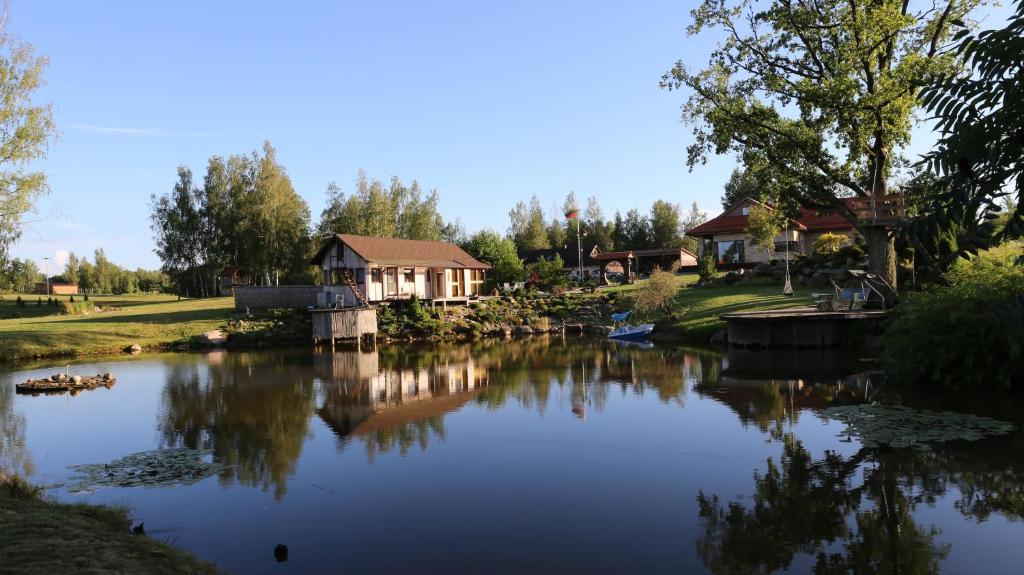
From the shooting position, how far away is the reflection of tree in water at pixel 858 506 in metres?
7.62

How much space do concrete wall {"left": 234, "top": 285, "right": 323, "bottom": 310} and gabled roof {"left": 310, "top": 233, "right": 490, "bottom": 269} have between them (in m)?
2.15

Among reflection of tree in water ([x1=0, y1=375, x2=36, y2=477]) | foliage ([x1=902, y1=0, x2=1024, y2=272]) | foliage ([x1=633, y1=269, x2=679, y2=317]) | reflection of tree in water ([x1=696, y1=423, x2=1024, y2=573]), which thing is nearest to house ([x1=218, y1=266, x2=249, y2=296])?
foliage ([x1=633, y1=269, x2=679, y2=317])

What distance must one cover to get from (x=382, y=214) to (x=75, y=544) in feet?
197

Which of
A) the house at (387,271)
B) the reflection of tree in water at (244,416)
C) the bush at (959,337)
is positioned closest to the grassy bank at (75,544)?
the reflection of tree in water at (244,416)

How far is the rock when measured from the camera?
3731 cm

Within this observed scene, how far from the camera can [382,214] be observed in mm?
65438

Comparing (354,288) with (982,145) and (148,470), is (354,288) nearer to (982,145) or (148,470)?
(148,470)

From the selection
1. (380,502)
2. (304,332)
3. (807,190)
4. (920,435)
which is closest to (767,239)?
(807,190)

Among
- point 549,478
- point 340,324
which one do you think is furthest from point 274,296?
point 549,478

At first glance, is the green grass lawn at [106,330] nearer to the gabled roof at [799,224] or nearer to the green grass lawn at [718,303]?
the green grass lawn at [718,303]

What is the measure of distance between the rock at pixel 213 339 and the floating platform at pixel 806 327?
2780 centimetres

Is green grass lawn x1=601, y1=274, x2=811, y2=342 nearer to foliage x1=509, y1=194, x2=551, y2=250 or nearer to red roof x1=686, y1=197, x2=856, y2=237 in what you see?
red roof x1=686, y1=197, x2=856, y2=237

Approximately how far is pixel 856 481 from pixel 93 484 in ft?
40.7

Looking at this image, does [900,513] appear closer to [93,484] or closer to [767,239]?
[93,484]
